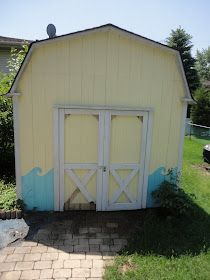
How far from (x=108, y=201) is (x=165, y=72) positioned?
3321mm

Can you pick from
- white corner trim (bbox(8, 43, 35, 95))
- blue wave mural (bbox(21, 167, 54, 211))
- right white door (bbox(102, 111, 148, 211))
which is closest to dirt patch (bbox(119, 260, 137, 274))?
right white door (bbox(102, 111, 148, 211))

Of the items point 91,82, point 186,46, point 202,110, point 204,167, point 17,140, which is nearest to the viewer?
point 91,82

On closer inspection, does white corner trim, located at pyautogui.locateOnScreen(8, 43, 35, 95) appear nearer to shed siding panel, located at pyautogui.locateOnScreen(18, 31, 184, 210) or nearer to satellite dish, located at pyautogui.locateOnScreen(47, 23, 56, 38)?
shed siding panel, located at pyautogui.locateOnScreen(18, 31, 184, 210)

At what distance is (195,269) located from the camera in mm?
4535

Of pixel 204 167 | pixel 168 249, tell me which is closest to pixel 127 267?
pixel 168 249

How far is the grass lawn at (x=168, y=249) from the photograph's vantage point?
4422 millimetres

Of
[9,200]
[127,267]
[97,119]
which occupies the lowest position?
[127,267]

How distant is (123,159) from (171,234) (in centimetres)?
196

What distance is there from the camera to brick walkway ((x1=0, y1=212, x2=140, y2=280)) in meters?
4.39

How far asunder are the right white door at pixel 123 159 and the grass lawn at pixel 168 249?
0.69 metres

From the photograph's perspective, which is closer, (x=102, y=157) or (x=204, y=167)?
(x=102, y=157)

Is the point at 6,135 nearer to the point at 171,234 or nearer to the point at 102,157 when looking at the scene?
the point at 102,157

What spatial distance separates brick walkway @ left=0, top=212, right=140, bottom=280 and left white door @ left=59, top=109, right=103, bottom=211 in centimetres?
40

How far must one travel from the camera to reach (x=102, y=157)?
6277 mm
